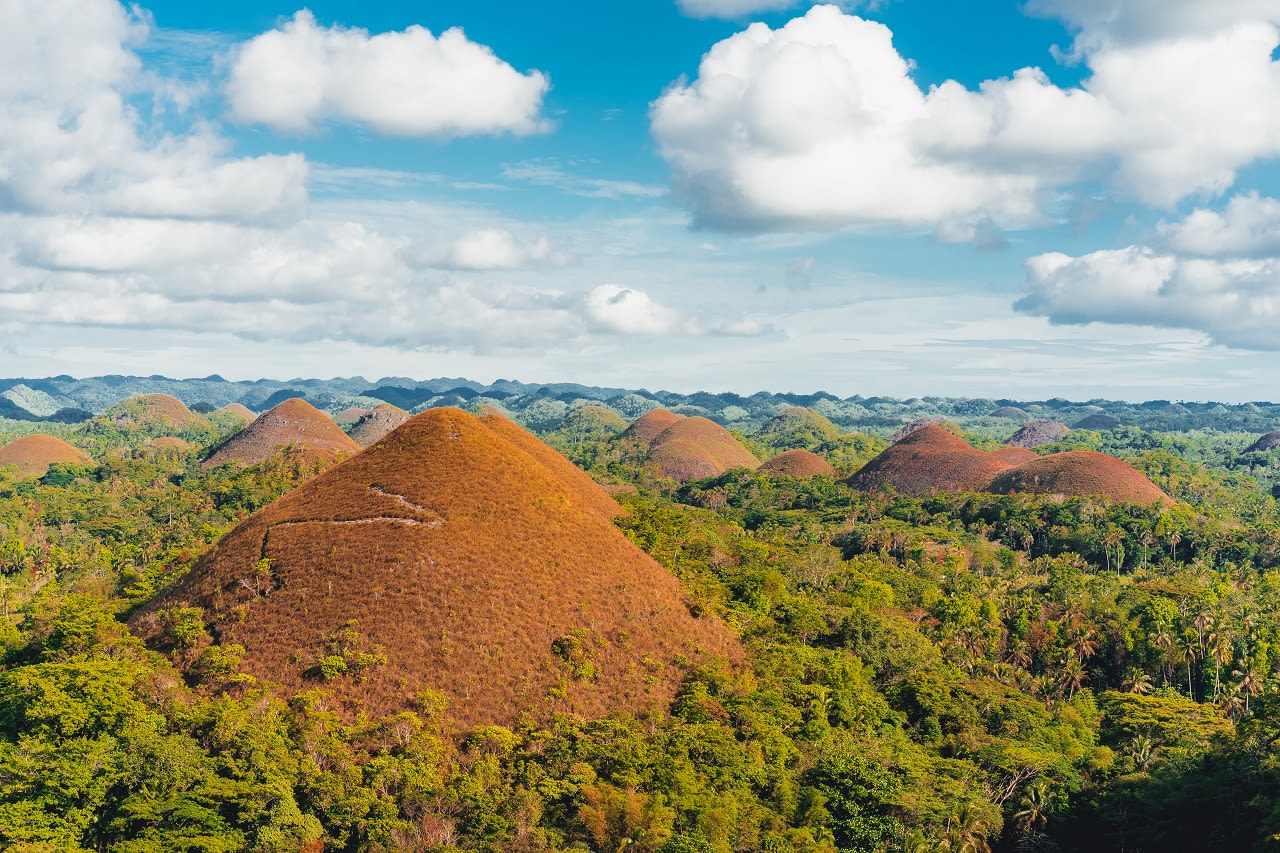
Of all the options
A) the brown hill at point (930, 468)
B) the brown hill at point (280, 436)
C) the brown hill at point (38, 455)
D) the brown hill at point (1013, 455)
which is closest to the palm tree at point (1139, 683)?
the brown hill at point (930, 468)

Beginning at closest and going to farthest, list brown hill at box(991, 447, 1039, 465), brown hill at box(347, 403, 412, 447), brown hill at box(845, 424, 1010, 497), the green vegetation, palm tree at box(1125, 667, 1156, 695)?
the green vegetation
palm tree at box(1125, 667, 1156, 695)
brown hill at box(845, 424, 1010, 497)
brown hill at box(991, 447, 1039, 465)
brown hill at box(347, 403, 412, 447)

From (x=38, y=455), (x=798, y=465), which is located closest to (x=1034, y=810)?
(x=798, y=465)

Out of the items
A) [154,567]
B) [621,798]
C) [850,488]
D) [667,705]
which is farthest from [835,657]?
[850,488]

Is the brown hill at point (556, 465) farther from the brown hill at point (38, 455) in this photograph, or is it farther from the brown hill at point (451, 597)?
the brown hill at point (38, 455)

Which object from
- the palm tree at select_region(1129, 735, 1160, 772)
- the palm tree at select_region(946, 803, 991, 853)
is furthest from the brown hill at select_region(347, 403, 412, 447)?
the palm tree at select_region(946, 803, 991, 853)

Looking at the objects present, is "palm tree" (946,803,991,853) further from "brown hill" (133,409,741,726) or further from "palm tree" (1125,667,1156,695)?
"palm tree" (1125,667,1156,695)
